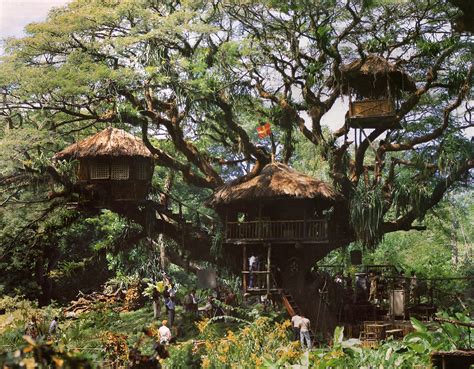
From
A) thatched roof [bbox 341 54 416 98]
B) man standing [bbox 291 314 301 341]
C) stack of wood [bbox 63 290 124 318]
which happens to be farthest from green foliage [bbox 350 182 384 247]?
stack of wood [bbox 63 290 124 318]

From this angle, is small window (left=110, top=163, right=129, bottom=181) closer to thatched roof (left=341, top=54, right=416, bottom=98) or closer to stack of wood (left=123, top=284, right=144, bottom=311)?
stack of wood (left=123, top=284, right=144, bottom=311)

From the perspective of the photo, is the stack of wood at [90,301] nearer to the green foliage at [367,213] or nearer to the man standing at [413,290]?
the green foliage at [367,213]

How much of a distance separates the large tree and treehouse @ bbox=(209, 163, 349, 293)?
0.86 metres

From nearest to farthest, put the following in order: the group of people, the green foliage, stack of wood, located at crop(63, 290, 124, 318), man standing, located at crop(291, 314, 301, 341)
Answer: the group of people → man standing, located at crop(291, 314, 301, 341) → the green foliage → stack of wood, located at crop(63, 290, 124, 318)

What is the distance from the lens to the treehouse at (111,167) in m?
18.1

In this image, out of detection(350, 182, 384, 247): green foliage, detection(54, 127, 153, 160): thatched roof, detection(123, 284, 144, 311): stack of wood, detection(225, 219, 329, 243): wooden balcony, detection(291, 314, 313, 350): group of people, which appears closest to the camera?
detection(291, 314, 313, 350): group of people

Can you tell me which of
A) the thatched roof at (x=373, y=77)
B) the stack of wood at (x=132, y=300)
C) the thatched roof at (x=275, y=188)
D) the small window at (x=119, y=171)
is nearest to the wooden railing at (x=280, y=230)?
the thatched roof at (x=275, y=188)

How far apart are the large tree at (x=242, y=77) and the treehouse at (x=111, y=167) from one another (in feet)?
1.52

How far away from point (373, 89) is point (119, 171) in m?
6.80

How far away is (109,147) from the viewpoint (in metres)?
18.0

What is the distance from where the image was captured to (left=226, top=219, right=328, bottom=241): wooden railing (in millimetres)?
17906

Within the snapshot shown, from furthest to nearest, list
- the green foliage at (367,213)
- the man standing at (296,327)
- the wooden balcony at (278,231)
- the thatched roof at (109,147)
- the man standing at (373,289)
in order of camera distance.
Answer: the man standing at (373,289) < the thatched roof at (109,147) < the wooden balcony at (278,231) < the green foliage at (367,213) < the man standing at (296,327)

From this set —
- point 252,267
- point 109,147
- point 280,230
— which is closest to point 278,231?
point 280,230

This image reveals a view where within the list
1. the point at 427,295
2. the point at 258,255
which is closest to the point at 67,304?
the point at 258,255
